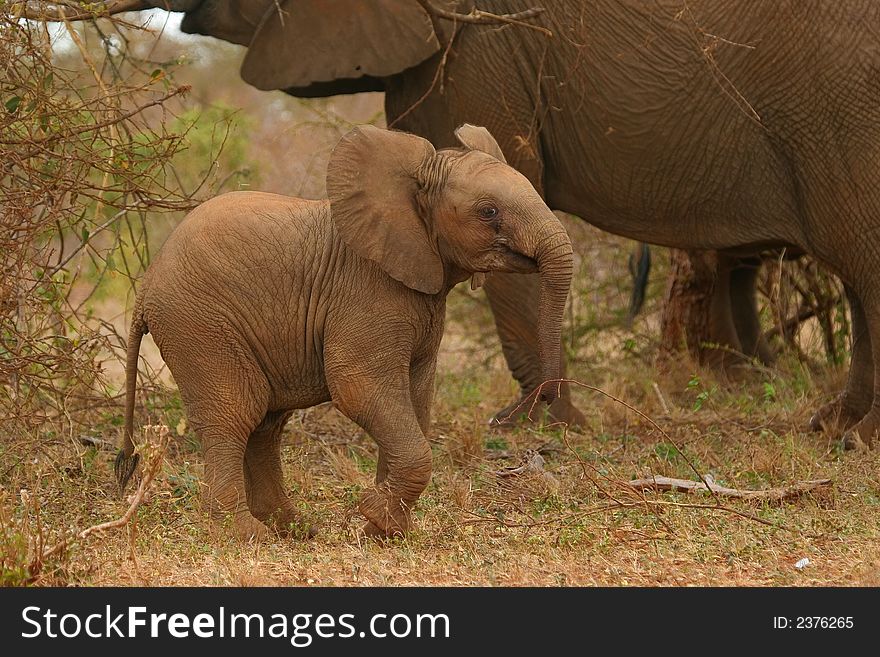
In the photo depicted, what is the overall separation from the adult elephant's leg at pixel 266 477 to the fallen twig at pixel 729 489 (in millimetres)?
1300

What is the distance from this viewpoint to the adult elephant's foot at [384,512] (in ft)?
16.4

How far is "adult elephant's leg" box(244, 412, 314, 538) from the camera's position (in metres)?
5.40

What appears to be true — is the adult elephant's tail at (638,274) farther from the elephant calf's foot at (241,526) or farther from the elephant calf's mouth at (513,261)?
the elephant calf's foot at (241,526)

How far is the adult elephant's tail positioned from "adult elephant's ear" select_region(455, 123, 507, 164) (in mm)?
3968

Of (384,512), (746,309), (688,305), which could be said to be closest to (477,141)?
(384,512)

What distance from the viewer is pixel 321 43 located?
698cm

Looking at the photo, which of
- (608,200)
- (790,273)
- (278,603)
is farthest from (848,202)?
(278,603)

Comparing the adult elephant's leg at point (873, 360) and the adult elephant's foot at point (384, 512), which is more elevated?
the adult elephant's leg at point (873, 360)

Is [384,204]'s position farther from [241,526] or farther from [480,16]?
[480,16]

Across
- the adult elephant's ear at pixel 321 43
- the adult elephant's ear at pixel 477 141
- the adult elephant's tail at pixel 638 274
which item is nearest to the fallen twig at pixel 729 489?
the adult elephant's ear at pixel 477 141

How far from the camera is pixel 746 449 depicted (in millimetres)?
6684

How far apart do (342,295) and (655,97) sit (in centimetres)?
241

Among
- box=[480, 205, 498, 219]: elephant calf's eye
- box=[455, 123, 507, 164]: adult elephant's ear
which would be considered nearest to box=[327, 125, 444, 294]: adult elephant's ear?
box=[455, 123, 507, 164]: adult elephant's ear

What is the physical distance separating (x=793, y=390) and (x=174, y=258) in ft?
14.0
